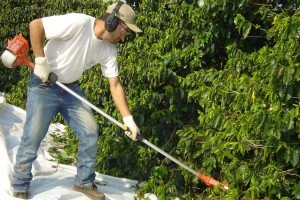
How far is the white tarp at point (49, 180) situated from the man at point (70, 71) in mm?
169

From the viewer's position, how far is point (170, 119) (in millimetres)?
4945

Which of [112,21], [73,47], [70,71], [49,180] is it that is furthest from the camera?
[49,180]

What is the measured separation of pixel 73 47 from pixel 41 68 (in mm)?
341

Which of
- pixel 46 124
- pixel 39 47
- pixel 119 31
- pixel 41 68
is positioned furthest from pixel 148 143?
pixel 39 47

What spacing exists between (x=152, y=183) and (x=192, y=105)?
0.94 meters

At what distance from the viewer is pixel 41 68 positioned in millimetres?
3830

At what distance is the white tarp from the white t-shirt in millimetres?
1023

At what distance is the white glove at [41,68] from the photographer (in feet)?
12.6

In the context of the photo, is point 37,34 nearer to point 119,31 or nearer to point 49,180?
point 119,31

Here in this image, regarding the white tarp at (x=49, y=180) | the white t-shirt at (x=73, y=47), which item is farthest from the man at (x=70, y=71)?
the white tarp at (x=49, y=180)

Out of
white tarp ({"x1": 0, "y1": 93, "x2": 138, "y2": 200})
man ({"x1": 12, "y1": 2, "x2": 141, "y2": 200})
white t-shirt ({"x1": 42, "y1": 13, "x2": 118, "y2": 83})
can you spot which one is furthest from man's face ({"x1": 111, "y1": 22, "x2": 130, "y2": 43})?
white tarp ({"x1": 0, "y1": 93, "x2": 138, "y2": 200})

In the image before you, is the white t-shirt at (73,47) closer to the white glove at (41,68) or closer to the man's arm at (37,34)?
the man's arm at (37,34)

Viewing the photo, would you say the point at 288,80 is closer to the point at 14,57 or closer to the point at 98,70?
the point at 14,57

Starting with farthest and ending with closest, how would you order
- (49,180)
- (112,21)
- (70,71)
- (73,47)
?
(49,180) → (70,71) → (73,47) → (112,21)
